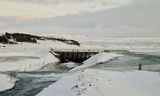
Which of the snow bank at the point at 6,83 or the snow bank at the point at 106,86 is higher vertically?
the snow bank at the point at 106,86

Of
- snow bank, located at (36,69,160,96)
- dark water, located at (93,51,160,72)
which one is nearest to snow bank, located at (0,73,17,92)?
snow bank, located at (36,69,160,96)

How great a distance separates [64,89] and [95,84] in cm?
203

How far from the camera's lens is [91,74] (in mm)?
23359

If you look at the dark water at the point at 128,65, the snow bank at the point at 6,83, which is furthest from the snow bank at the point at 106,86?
the dark water at the point at 128,65

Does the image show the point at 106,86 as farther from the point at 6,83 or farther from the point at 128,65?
the point at 128,65

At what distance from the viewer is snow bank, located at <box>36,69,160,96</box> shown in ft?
64.5

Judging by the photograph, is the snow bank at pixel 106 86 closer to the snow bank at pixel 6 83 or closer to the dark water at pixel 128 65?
the snow bank at pixel 6 83

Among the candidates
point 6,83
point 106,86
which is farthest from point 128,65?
point 106,86

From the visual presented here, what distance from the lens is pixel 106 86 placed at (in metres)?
20.8

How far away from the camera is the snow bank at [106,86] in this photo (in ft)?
64.5

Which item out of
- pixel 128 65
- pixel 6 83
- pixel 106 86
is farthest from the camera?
pixel 128 65

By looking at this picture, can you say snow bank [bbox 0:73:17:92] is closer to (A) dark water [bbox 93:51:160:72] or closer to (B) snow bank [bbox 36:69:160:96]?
(B) snow bank [bbox 36:69:160:96]

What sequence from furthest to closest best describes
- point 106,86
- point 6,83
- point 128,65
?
Result: point 128,65
point 6,83
point 106,86

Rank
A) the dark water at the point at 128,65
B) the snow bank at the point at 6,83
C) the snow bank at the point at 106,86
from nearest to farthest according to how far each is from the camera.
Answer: the snow bank at the point at 106,86 < the snow bank at the point at 6,83 < the dark water at the point at 128,65
